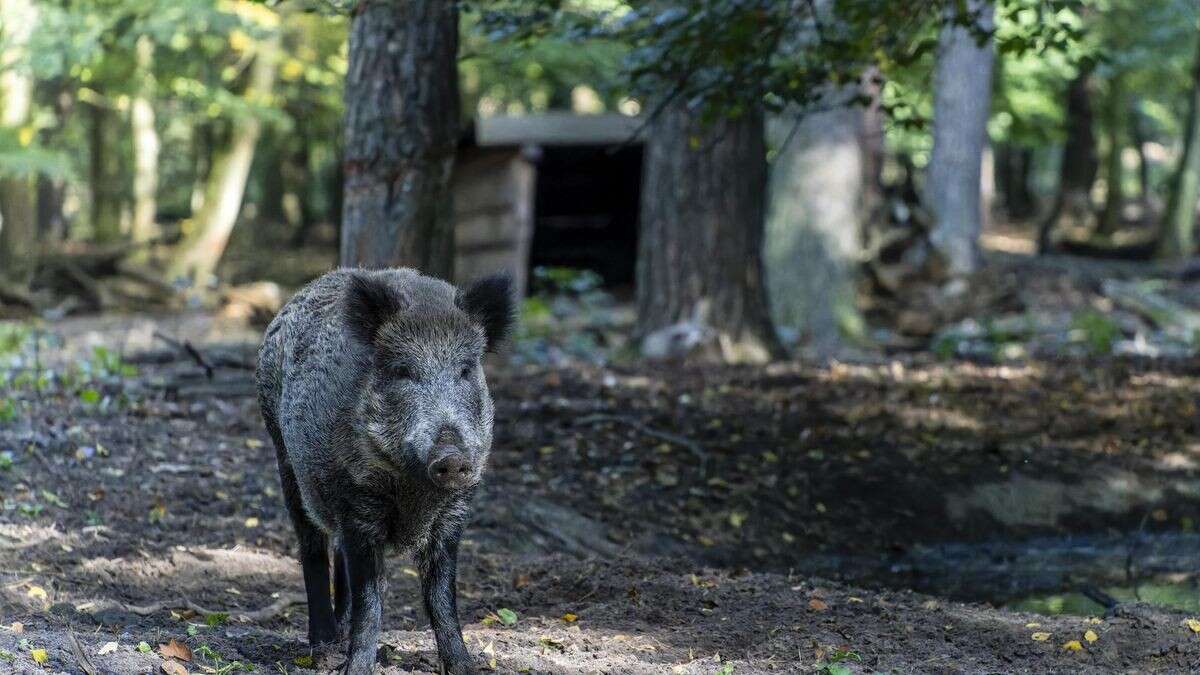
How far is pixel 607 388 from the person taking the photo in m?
10.1

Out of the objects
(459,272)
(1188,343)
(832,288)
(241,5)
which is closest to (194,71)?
(241,5)

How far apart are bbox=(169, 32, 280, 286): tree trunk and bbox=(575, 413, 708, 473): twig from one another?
443 inches

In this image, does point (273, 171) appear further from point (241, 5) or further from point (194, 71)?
point (241, 5)

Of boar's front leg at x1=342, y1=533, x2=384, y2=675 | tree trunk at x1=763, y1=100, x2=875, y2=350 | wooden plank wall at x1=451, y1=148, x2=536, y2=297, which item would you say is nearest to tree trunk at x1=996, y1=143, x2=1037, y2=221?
wooden plank wall at x1=451, y1=148, x2=536, y2=297

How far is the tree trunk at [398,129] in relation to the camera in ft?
24.6

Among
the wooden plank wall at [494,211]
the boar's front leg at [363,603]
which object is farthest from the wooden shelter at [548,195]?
the boar's front leg at [363,603]

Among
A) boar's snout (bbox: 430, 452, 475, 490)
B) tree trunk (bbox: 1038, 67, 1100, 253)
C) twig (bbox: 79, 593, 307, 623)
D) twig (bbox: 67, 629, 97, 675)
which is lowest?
twig (bbox: 79, 593, 307, 623)

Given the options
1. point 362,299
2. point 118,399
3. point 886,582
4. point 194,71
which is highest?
point 194,71

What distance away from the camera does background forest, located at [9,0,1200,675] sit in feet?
18.2

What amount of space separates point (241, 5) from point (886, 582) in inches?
490

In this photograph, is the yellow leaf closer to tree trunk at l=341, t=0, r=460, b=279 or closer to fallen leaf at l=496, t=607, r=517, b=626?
tree trunk at l=341, t=0, r=460, b=279

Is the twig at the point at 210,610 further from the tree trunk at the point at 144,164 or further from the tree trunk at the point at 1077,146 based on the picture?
the tree trunk at the point at 1077,146

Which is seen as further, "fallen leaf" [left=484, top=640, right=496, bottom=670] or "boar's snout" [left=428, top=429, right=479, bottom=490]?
"fallen leaf" [left=484, top=640, right=496, bottom=670]

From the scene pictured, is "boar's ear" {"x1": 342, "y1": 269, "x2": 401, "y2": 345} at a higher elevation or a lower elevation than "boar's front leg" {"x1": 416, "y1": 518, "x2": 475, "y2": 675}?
higher
